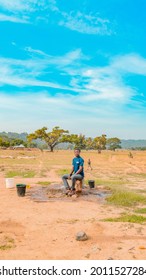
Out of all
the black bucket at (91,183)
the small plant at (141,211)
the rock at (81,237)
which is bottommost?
the small plant at (141,211)

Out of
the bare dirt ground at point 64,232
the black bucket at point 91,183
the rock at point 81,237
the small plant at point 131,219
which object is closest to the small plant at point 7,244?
the bare dirt ground at point 64,232

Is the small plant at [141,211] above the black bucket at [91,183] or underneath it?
underneath

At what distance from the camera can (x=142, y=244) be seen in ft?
19.9

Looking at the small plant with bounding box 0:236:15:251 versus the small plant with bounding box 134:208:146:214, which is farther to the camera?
the small plant with bounding box 134:208:146:214

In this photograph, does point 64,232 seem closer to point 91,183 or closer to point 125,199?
point 125,199

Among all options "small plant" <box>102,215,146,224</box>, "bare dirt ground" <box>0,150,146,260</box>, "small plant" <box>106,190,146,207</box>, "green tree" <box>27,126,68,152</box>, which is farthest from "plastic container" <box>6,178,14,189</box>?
"green tree" <box>27,126,68,152</box>

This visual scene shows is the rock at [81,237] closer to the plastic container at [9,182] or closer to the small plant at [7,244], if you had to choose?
the small plant at [7,244]

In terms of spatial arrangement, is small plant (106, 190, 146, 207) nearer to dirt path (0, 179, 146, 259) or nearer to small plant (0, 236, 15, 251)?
dirt path (0, 179, 146, 259)

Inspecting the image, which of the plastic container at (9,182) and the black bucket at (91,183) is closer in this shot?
the plastic container at (9,182)

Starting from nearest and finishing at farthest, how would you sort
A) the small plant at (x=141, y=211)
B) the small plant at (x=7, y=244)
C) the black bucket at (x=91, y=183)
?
1. the small plant at (x=7, y=244)
2. the small plant at (x=141, y=211)
3. the black bucket at (x=91, y=183)
